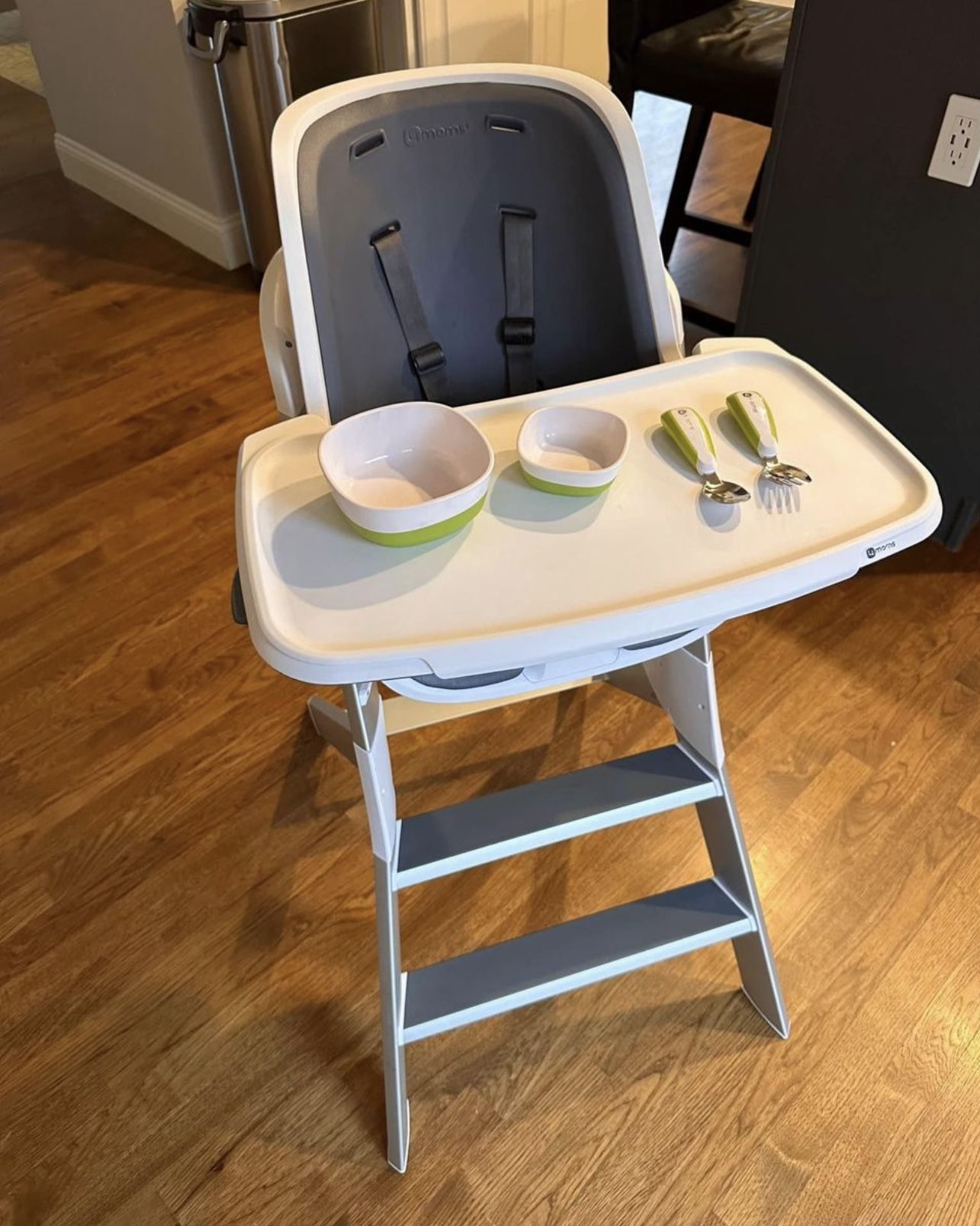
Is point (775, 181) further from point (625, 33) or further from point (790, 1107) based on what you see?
point (790, 1107)

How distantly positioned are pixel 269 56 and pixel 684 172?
3.31 feet

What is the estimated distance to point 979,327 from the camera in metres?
1.55

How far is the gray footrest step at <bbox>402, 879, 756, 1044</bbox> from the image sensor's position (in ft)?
3.52

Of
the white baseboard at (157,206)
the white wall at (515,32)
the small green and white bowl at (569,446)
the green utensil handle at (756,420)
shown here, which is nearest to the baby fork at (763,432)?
the green utensil handle at (756,420)

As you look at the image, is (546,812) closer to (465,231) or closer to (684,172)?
(465,231)

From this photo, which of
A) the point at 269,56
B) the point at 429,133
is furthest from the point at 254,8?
the point at 429,133

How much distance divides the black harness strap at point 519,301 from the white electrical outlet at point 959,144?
2.66 ft

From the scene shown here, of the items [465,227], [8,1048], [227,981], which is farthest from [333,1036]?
[465,227]

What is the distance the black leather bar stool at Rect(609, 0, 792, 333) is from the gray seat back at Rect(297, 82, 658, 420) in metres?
1.07

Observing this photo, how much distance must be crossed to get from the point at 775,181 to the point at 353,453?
1216 mm

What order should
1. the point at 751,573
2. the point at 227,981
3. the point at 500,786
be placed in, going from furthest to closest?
1. the point at 500,786
2. the point at 227,981
3. the point at 751,573

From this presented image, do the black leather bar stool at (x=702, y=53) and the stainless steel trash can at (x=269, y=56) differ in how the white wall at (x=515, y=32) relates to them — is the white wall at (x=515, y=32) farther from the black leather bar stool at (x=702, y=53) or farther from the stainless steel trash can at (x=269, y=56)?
the black leather bar stool at (x=702, y=53)

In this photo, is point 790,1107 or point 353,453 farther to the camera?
point 790,1107

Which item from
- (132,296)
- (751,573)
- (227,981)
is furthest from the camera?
(132,296)
